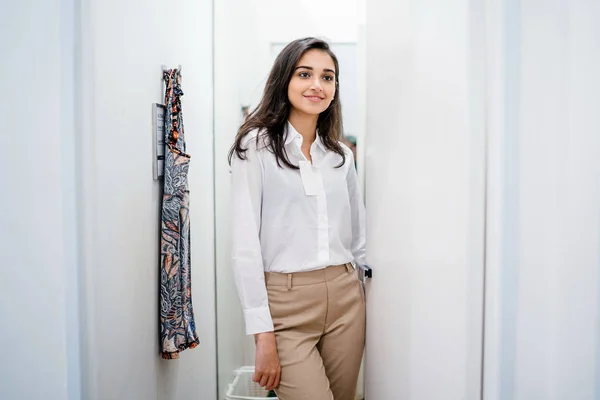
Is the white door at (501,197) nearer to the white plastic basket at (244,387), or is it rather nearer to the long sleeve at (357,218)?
the long sleeve at (357,218)

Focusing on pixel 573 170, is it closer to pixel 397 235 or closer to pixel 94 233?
pixel 397 235

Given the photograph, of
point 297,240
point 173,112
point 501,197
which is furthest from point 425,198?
point 173,112

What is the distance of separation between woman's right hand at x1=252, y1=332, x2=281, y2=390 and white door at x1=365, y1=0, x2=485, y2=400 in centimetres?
29

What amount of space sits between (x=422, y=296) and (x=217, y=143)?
142 cm

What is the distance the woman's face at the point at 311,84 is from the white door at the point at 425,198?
13 centimetres

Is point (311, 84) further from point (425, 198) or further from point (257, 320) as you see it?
point (257, 320)

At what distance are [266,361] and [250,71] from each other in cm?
161

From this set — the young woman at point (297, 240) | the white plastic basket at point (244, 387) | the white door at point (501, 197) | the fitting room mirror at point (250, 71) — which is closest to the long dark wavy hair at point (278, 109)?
the young woman at point (297, 240)

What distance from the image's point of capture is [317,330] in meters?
1.43

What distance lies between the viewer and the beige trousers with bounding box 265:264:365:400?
1369 mm

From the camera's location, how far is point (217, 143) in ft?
7.74

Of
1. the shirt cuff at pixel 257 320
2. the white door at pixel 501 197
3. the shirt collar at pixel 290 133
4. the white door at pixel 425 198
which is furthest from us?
the shirt collar at pixel 290 133

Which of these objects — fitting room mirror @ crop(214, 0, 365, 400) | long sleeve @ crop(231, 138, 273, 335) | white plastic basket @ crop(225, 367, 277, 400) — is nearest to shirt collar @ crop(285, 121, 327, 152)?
long sleeve @ crop(231, 138, 273, 335)

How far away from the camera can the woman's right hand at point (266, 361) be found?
137 centimetres
